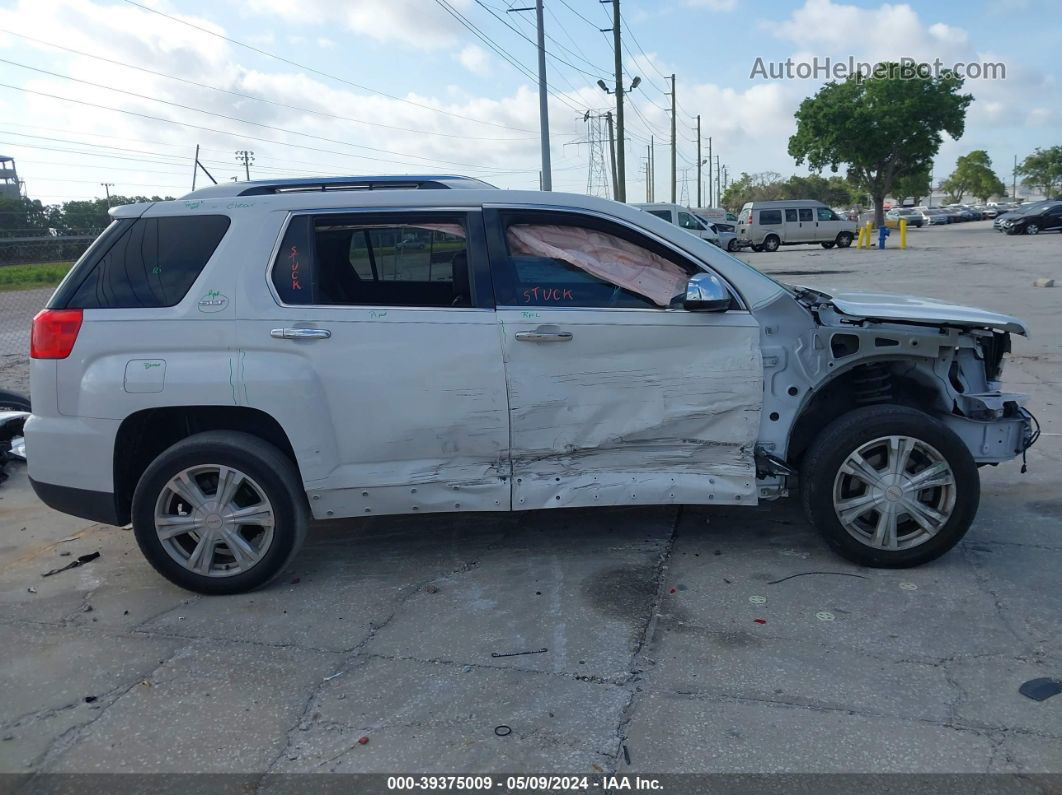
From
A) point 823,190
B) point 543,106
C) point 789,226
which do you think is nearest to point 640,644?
point 543,106

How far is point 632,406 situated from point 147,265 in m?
2.50

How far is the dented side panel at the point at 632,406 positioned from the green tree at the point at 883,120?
49.3 meters

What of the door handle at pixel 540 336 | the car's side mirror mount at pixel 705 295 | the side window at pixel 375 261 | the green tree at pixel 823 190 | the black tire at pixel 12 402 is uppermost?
the green tree at pixel 823 190

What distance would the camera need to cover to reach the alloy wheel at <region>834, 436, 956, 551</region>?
413 centimetres

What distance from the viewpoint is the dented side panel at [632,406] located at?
162 inches

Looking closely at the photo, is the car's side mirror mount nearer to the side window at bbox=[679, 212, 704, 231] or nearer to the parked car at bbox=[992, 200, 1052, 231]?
the side window at bbox=[679, 212, 704, 231]

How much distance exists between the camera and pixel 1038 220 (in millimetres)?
41125

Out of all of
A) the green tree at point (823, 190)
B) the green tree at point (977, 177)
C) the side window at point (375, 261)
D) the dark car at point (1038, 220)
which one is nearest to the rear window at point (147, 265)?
the side window at point (375, 261)

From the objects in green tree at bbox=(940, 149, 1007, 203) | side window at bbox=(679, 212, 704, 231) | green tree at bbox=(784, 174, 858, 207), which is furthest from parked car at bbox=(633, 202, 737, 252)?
green tree at bbox=(940, 149, 1007, 203)

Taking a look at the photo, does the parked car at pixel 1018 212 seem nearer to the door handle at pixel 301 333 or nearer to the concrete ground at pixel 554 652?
the concrete ground at pixel 554 652

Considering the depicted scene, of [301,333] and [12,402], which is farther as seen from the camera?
[12,402]

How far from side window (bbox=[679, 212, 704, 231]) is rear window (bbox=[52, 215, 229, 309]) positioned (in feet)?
87.9

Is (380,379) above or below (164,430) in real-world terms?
above

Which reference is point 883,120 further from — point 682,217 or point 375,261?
point 375,261
